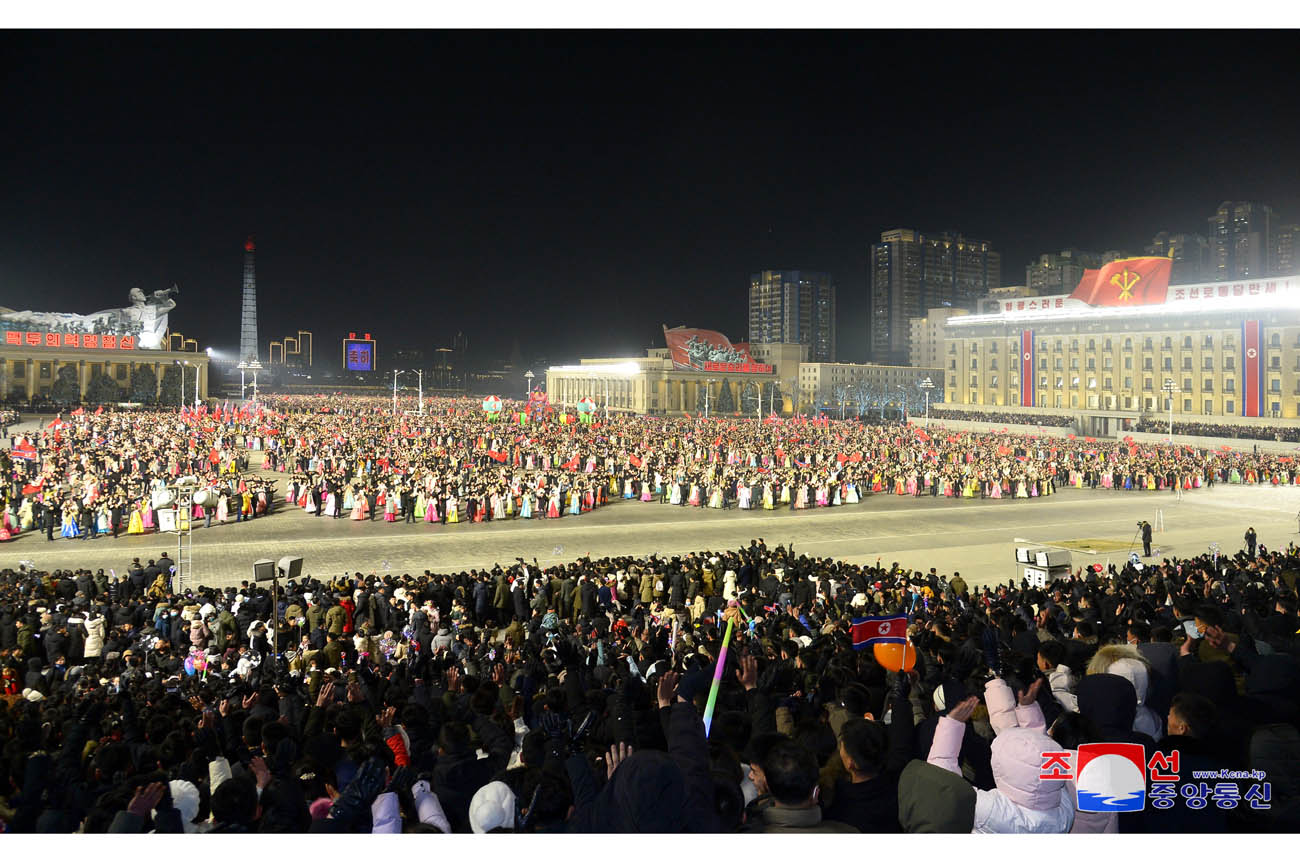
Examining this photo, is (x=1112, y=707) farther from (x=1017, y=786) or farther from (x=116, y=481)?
(x=116, y=481)

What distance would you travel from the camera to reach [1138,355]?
89.2 meters

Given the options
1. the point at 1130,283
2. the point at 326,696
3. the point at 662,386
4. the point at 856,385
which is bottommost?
the point at 326,696

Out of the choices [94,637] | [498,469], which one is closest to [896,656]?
[94,637]

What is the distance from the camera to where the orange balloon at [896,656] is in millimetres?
9234

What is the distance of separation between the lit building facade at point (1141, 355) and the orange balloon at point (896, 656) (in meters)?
74.7

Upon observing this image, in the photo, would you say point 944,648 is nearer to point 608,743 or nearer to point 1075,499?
point 608,743

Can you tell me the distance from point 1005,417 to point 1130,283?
17759 millimetres

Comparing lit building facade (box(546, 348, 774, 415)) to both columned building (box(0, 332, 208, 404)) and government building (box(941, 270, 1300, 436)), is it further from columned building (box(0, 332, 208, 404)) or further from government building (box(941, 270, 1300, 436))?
columned building (box(0, 332, 208, 404))

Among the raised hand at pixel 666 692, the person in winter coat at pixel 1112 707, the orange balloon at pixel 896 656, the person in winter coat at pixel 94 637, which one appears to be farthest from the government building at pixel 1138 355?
the raised hand at pixel 666 692

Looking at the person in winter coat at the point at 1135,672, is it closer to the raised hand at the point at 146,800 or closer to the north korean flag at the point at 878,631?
the north korean flag at the point at 878,631

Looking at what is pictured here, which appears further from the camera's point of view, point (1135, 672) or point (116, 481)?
point (116, 481)

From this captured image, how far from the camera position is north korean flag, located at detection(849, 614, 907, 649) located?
9625 mm

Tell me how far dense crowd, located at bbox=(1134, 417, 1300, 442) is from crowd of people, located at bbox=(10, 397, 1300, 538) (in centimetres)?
1238

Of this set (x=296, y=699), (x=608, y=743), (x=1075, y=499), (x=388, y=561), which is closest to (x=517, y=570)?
(x=388, y=561)
